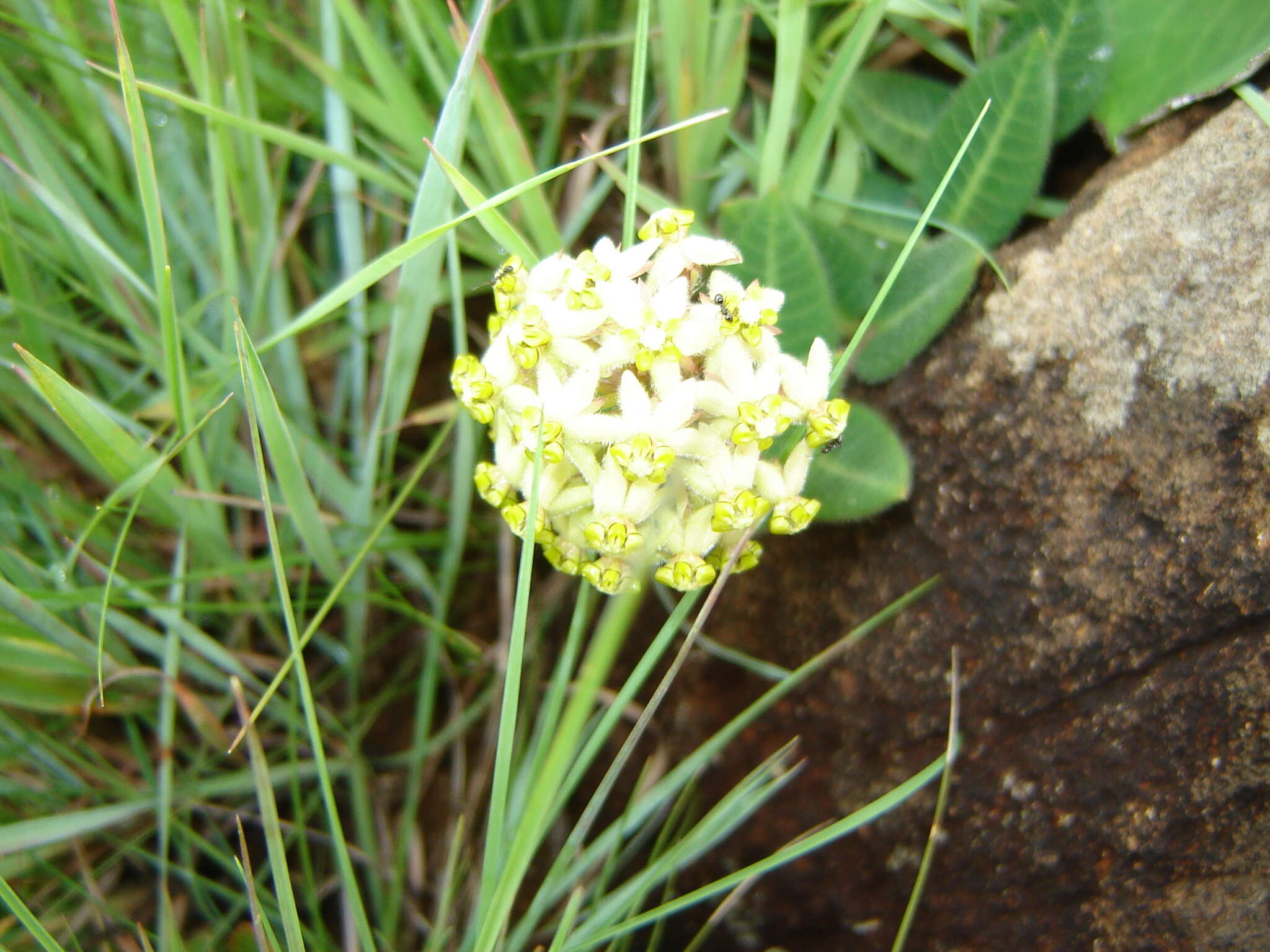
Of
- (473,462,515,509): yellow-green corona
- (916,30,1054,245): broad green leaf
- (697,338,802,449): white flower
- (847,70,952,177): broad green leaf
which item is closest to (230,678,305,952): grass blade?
(473,462,515,509): yellow-green corona

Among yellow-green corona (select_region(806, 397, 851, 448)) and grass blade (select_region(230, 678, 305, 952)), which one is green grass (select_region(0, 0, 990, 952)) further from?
yellow-green corona (select_region(806, 397, 851, 448))

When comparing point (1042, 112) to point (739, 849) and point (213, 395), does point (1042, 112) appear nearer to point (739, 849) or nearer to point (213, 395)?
point (739, 849)

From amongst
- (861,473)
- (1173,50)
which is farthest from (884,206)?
(861,473)

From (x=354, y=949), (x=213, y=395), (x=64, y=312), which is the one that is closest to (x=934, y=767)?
(x=354, y=949)

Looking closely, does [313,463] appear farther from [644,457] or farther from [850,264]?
[850,264]

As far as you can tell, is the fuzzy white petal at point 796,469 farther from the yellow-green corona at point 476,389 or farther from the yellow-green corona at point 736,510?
the yellow-green corona at point 476,389

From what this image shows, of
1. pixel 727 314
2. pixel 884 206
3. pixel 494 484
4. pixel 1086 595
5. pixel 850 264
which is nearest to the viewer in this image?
pixel 727 314
